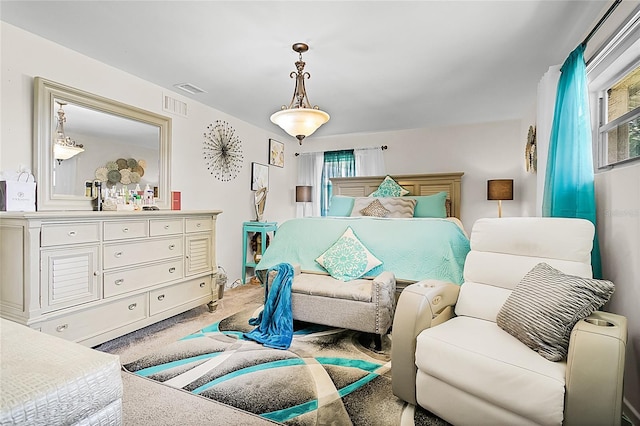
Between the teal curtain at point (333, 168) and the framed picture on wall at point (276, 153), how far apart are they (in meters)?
0.79

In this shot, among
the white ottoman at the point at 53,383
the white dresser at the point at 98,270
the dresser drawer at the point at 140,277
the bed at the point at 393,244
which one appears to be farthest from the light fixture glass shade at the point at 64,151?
the white ottoman at the point at 53,383

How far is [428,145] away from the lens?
207 inches

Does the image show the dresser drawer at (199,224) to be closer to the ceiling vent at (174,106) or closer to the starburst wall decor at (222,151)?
the starburst wall decor at (222,151)

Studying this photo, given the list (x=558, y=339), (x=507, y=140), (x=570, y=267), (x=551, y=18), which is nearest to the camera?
(x=558, y=339)

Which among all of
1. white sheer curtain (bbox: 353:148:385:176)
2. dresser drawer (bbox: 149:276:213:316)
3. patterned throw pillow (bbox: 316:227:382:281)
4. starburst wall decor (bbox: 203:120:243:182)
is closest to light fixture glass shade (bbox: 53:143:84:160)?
dresser drawer (bbox: 149:276:213:316)

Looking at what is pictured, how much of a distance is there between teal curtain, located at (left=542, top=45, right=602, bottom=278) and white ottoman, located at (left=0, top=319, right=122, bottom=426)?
98.7 inches

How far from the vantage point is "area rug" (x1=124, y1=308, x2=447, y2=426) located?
168 cm

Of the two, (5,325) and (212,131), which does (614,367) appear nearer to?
(5,325)

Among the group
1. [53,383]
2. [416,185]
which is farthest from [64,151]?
[416,185]

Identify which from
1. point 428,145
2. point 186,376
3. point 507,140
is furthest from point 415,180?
point 186,376

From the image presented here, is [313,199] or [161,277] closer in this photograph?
[161,277]

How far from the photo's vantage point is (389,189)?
16.7 ft

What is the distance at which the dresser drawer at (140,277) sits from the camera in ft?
7.93

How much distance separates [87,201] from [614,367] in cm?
343
